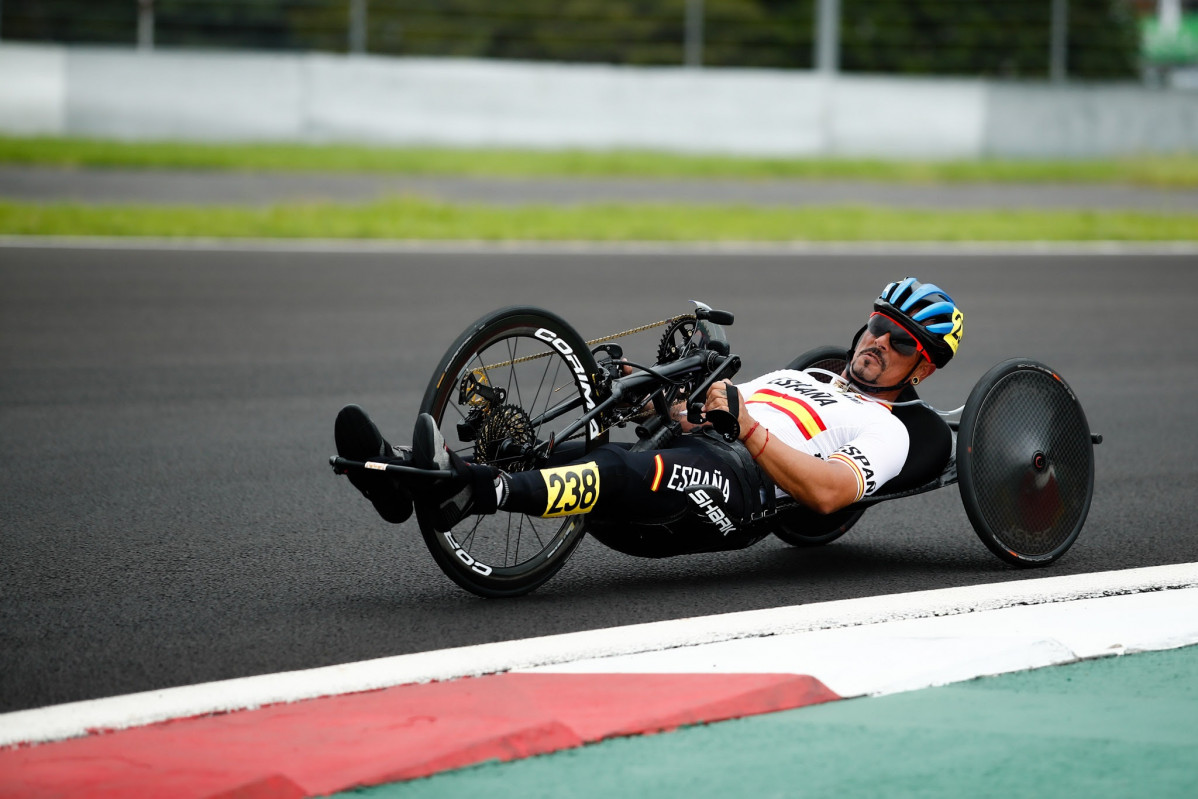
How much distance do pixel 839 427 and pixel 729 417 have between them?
566 millimetres

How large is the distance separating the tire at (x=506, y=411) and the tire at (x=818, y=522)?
0.89 meters

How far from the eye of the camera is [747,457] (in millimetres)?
4992

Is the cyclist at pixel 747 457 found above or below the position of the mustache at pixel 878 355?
below

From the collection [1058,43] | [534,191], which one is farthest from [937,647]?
[1058,43]

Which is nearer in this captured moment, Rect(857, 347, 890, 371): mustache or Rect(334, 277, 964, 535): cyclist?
Rect(334, 277, 964, 535): cyclist

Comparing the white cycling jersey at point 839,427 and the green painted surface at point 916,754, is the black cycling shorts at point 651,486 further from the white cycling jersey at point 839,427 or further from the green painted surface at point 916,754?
the green painted surface at point 916,754

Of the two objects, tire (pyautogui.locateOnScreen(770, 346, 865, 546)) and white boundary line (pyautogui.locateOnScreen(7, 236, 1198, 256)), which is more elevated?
white boundary line (pyautogui.locateOnScreen(7, 236, 1198, 256))

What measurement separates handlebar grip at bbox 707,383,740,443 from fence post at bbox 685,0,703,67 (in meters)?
23.1

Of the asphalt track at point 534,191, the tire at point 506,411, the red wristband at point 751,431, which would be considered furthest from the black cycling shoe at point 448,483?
the asphalt track at point 534,191

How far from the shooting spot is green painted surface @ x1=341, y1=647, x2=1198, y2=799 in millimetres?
3416

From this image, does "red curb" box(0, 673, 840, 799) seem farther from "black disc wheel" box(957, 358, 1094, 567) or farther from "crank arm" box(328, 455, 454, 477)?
"black disc wheel" box(957, 358, 1094, 567)

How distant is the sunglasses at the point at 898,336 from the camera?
5340mm

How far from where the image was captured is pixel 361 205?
17.7 metres

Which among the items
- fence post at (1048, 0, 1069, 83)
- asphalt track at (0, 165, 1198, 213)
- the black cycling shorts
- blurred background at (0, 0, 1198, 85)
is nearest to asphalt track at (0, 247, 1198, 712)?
the black cycling shorts
